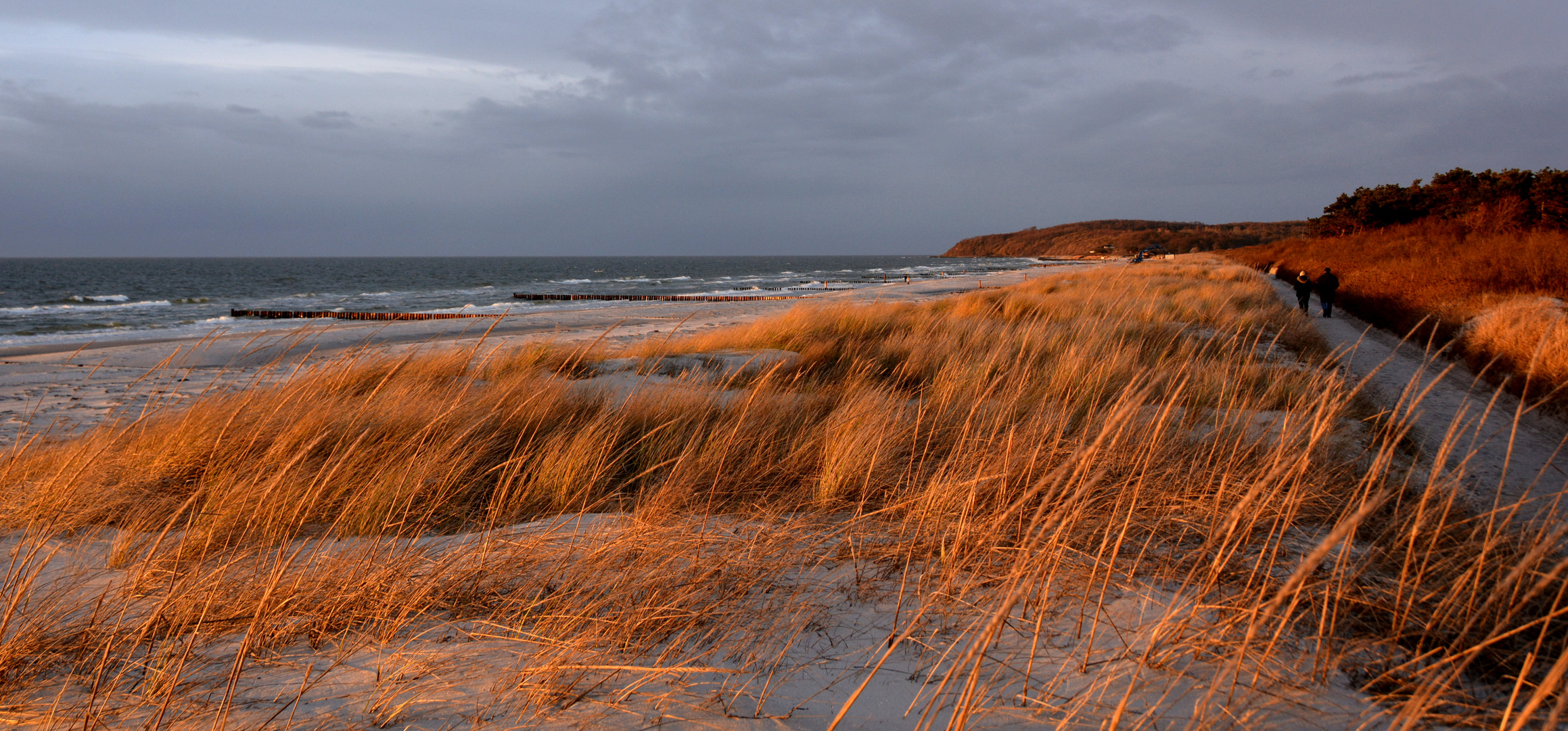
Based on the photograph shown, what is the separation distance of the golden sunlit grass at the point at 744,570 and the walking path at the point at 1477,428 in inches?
11.1

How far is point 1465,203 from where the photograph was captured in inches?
1342

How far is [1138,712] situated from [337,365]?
18.9ft

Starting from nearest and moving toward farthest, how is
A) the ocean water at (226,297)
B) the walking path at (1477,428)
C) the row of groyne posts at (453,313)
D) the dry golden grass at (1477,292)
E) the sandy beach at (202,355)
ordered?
the walking path at (1477,428), the sandy beach at (202,355), the dry golden grass at (1477,292), the ocean water at (226,297), the row of groyne posts at (453,313)

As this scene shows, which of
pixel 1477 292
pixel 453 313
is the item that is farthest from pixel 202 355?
pixel 1477 292

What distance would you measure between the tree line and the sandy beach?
2700 cm

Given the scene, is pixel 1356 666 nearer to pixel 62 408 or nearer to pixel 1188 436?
pixel 1188 436

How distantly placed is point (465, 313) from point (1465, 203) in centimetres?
4550

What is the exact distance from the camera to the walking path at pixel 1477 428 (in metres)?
2.66

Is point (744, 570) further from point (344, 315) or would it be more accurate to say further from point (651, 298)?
point (651, 298)

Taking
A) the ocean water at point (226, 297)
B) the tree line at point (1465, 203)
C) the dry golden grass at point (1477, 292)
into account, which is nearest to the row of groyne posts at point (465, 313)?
the ocean water at point (226, 297)

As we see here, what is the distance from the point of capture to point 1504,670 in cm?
187

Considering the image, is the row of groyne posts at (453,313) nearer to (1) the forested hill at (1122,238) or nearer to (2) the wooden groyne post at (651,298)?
(2) the wooden groyne post at (651,298)

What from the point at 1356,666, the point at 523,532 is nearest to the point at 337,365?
the point at 523,532

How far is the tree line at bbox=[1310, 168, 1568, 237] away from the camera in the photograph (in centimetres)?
2462
